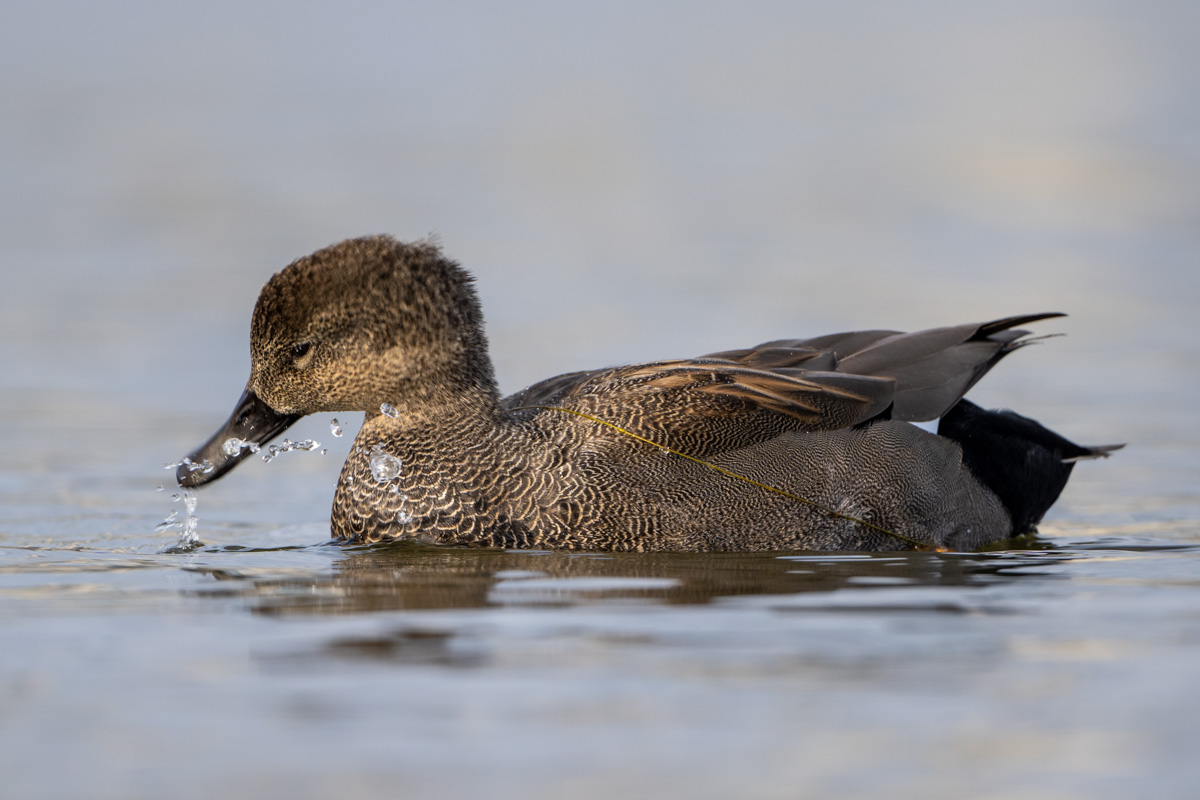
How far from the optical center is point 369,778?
3.90 meters

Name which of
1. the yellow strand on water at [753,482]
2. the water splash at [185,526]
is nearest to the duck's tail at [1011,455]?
the yellow strand on water at [753,482]

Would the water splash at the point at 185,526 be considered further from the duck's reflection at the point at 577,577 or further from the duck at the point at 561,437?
the duck's reflection at the point at 577,577

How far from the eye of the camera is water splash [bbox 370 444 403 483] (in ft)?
23.2

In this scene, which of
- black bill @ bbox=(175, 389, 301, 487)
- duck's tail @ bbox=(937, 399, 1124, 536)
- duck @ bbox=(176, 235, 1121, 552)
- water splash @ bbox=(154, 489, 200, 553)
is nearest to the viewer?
duck @ bbox=(176, 235, 1121, 552)

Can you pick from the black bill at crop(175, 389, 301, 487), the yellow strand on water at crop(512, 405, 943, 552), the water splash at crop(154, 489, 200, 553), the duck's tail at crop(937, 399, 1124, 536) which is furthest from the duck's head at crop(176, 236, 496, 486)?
the duck's tail at crop(937, 399, 1124, 536)

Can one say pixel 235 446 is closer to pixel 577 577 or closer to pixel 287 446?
pixel 287 446

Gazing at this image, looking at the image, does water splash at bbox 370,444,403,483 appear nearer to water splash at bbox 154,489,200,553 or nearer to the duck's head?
the duck's head

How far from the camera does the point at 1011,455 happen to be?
8.00 meters

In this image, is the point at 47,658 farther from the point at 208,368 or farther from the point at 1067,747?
the point at 208,368

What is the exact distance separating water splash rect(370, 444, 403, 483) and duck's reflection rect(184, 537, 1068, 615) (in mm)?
301

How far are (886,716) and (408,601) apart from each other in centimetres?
201

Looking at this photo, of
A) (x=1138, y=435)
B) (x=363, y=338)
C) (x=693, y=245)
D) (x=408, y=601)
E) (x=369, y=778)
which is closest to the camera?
(x=369, y=778)

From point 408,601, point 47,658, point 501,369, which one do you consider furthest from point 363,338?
point 501,369

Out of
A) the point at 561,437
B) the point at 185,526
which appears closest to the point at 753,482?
the point at 561,437
